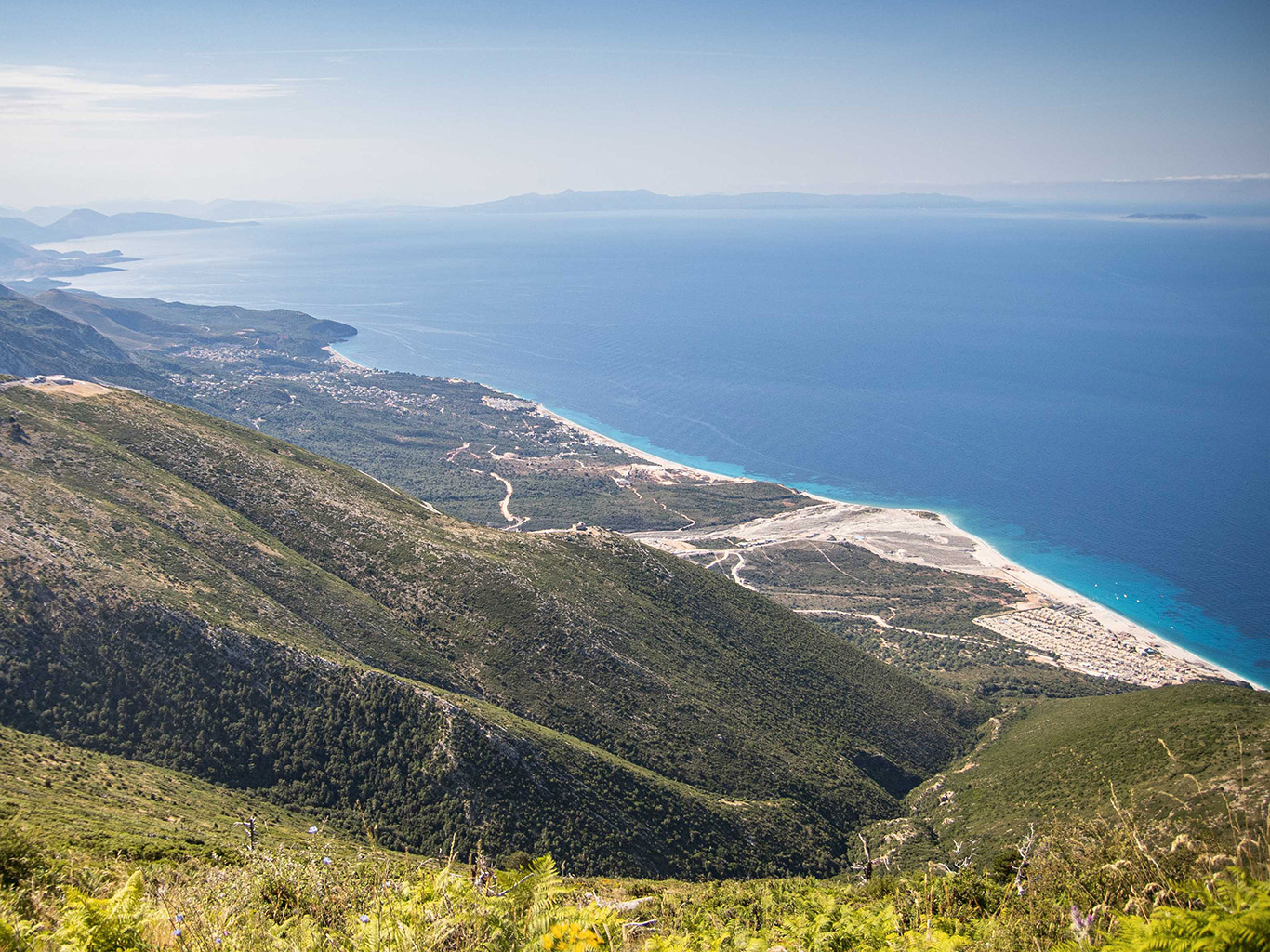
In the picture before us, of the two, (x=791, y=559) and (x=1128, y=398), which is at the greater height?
(x=1128, y=398)

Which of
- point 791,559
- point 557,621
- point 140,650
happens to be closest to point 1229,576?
point 791,559

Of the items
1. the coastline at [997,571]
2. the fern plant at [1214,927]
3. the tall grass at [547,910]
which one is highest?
the fern plant at [1214,927]

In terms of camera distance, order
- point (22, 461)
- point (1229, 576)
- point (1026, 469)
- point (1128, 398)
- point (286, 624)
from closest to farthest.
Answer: point (286, 624) < point (22, 461) < point (1229, 576) < point (1026, 469) < point (1128, 398)

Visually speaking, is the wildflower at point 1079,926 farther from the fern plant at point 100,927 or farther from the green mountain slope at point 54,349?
the green mountain slope at point 54,349

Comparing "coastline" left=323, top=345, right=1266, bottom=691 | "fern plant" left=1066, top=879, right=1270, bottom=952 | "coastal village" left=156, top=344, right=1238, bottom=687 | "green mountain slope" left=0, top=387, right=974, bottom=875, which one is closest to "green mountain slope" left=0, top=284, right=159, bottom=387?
"coastal village" left=156, top=344, right=1238, bottom=687

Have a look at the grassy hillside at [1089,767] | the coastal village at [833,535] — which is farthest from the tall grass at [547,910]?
the coastal village at [833,535]

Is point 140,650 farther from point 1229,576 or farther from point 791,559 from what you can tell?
point 1229,576
